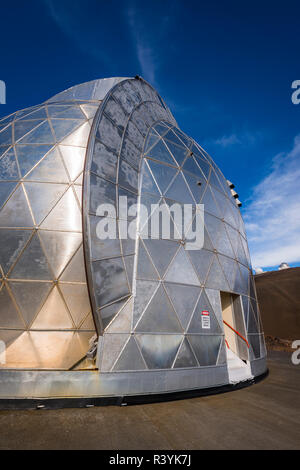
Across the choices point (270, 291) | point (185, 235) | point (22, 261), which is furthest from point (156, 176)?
point (270, 291)

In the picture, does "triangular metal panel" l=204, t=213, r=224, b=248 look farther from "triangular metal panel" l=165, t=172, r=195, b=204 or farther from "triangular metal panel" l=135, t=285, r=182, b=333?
"triangular metal panel" l=135, t=285, r=182, b=333

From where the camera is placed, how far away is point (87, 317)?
276 inches

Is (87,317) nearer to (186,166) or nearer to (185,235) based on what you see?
(185,235)

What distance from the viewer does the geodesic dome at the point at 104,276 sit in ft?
20.8

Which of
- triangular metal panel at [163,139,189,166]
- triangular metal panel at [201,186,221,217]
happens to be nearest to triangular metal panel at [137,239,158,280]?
triangular metal panel at [201,186,221,217]

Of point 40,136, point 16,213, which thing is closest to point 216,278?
point 16,213

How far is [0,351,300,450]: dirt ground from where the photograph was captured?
3.80 m

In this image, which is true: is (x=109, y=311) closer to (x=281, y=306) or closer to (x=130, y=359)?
(x=130, y=359)

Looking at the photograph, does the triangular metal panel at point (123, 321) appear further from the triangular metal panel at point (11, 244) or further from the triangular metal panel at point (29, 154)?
the triangular metal panel at point (29, 154)

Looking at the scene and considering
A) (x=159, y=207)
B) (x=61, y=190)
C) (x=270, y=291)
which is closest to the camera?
(x=61, y=190)

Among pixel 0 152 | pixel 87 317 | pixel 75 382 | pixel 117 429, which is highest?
pixel 0 152

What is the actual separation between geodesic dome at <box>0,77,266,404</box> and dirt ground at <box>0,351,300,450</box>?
68 cm

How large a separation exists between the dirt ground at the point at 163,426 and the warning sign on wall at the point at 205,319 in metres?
2.10

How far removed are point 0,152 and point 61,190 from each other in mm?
3229
